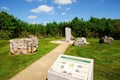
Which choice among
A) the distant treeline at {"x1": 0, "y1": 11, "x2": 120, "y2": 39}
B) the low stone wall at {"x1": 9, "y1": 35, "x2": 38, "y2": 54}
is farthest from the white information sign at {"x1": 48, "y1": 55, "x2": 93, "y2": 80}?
the distant treeline at {"x1": 0, "y1": 11, "x2": 120, "y2": 39}

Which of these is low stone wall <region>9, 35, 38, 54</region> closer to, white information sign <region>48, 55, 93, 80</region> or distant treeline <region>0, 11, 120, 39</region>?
white information sign <region>48, 55, 93, 80</region>

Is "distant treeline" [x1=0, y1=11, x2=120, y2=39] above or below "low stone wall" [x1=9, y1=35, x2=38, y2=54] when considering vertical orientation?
above

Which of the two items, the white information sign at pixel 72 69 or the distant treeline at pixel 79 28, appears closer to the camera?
the white information sign at pixel 72 69

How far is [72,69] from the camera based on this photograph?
700 cm

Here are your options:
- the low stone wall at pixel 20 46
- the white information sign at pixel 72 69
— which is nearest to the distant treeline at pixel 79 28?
the low stone wall at pixel 20 46

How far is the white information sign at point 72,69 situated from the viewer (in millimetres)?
6662

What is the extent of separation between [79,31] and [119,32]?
12629 millimetres

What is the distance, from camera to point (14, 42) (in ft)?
61.9

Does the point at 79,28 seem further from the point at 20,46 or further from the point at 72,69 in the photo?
the point at 72,69

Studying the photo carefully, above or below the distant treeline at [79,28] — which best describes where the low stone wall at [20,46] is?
below

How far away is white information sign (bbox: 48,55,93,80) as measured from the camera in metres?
6.66

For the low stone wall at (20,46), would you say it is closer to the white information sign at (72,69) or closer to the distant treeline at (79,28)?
the white information sign at (72,69)

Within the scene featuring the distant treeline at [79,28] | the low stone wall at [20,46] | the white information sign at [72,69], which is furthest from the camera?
the distant treeline at [79,28]

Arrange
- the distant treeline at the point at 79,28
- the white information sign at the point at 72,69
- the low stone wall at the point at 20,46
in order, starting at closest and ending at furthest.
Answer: the white information sign at the point at 72,69 < the low stone wall at the point at 20,46 < the distant treeline at the point at 79,28
